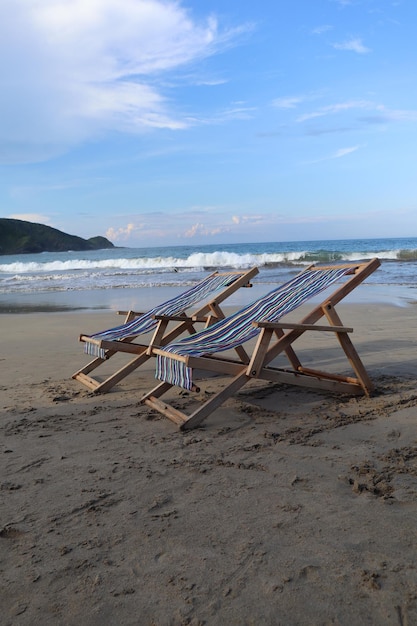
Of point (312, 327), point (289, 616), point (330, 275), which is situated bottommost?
point (289, 616)

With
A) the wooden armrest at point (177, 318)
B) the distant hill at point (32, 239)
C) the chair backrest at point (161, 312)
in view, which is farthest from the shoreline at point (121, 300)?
the distant hill at point (32, 239)

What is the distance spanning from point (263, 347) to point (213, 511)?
160 cm

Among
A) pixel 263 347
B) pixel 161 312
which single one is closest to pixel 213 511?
pixel 263 347

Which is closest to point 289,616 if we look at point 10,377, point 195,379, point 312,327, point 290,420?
point 290,420

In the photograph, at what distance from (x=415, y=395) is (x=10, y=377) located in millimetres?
3742

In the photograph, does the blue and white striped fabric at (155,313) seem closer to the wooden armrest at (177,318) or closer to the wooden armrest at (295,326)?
the wooden armrest at (177,318)

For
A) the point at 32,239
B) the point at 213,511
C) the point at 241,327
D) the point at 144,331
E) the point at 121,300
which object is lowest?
the point at 213,511

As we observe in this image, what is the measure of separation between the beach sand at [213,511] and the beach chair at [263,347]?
0.15m

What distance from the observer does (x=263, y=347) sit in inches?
155

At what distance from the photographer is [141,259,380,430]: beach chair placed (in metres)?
3.79

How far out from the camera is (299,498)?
8.64ft

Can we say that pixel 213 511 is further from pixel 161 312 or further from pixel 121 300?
pixel 121 300

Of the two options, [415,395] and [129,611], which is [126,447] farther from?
[415,395]

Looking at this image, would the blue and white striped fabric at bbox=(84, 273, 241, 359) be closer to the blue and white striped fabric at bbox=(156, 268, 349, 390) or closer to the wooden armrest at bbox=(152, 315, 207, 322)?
the wooden armrest at bbox=(152, 315, 207, 322)
